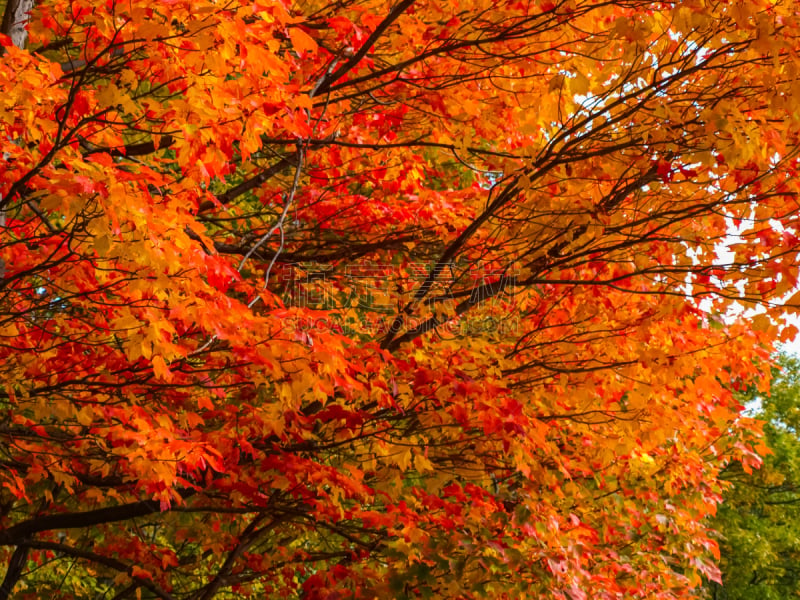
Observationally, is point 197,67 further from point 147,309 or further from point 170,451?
point 170,451

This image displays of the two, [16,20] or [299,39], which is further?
[16,20]

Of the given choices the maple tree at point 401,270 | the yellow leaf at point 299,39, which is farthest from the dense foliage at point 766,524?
the yellow leaf at point 299,39

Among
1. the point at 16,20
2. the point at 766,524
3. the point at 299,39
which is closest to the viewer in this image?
the point at 299,39

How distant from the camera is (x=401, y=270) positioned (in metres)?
6.38

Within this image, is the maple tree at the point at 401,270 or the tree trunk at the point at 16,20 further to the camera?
the tree trunk at the point at 16,20

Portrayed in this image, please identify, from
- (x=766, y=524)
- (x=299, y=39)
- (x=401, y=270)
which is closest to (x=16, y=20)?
(x=299, y=39)

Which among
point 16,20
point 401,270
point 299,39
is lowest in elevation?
point 299,39

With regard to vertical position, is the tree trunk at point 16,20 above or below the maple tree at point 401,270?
above

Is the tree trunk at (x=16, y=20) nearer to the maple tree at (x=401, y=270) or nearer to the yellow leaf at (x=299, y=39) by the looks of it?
the maple tree at (x=401, y=270)

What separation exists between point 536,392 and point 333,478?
1.53 metres

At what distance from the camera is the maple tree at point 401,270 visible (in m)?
3.00

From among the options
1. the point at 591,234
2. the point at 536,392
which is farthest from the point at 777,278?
the point at 536,392

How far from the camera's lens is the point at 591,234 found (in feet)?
12.2

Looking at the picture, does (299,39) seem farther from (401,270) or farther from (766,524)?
(766,524)
